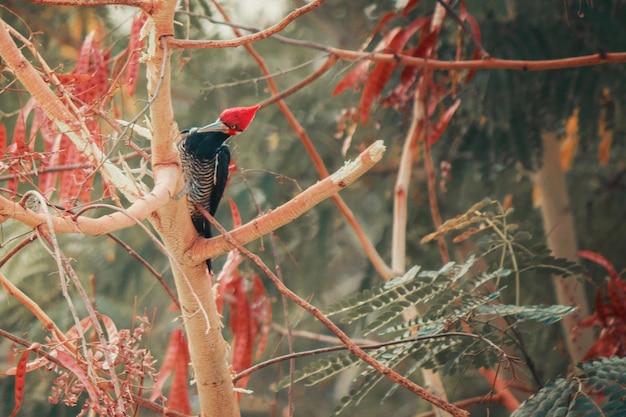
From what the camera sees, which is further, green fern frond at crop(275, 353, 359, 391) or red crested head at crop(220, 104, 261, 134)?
red crested head at crop(220, 104, 261, 134)

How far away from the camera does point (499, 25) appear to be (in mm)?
3500

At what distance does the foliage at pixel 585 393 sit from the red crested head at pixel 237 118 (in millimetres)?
1031

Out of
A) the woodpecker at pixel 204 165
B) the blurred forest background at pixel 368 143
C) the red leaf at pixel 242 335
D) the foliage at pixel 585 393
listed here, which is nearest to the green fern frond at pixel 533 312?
the foliage at pixel 585 393

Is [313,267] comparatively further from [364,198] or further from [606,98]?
[606,98]

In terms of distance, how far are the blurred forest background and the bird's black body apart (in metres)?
0.26

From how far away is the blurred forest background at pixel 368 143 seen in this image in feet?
11.4

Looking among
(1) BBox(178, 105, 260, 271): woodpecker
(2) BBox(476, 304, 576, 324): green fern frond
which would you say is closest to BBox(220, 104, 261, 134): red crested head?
(1) BBox(178, 105, 260, 271): woodpecker

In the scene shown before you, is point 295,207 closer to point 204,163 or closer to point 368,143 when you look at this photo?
point 204,163

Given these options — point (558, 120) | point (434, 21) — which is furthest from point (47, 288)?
point (558, 120)

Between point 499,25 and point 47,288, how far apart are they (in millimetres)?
2332

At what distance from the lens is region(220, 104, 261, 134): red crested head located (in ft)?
7.39

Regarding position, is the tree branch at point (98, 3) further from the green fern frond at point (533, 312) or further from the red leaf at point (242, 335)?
the red leaf at point (242, 335)

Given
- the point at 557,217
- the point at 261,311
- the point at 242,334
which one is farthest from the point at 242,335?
the point at 557,217

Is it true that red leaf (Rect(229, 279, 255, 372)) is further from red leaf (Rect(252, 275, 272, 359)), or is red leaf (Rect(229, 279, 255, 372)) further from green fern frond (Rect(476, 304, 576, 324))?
green fern frond (Rect(476, 304, 576, 324))
